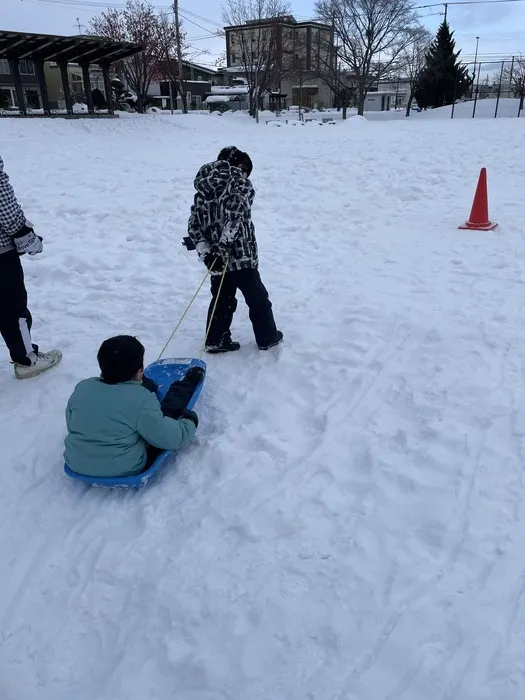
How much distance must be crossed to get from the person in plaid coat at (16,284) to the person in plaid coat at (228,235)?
120 centimetres

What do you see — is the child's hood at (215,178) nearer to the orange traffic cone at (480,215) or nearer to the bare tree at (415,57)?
the orange traffic cone at (480,215)

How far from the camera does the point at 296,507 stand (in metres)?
2.83

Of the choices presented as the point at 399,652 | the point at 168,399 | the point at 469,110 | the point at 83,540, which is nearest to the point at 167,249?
the point at 168,399

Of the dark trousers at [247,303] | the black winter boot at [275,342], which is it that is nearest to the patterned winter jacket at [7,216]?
the dark trousers at [247,303]

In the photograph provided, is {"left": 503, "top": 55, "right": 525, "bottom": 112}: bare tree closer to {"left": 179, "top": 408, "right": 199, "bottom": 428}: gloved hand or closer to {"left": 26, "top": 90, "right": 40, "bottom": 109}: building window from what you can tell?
{"left": 26, "top": 90, "right": 40, "bottom": 109}: building window

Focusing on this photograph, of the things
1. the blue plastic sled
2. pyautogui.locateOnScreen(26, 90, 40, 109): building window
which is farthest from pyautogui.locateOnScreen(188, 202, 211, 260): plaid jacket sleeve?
pyautogui.locateOnScreen(26, 90, 40, 109): building window

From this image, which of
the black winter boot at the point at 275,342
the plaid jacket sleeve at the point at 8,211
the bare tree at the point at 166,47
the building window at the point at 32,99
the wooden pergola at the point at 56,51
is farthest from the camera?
the building window at the point at 32,99

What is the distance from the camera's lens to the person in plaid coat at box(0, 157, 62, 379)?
3551 mm

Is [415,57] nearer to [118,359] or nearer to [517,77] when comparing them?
[517,77]

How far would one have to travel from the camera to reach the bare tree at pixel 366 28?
42.2m

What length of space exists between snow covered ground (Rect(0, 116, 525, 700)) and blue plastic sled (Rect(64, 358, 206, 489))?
104 millimetres

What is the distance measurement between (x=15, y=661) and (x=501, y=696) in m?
1.91

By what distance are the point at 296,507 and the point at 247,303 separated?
6.18 feet

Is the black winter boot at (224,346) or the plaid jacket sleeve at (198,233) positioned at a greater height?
the plaid jacket sleeve at (198,233)
